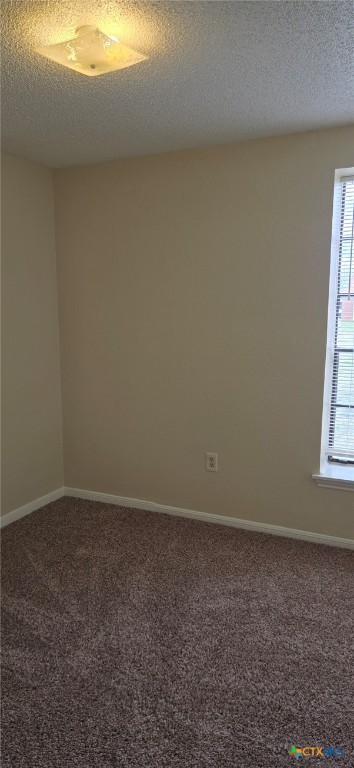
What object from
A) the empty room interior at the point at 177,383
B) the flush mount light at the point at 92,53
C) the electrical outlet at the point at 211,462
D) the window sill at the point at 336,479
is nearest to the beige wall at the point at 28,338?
the empty room interior at the point at 177,383

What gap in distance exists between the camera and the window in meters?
2.61

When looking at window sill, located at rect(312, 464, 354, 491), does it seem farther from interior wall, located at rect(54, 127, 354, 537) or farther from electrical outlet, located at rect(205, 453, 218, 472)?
electrical outlet, located at rect(205, 453, 218, 472)

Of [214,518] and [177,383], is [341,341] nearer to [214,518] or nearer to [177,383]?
[177,383]

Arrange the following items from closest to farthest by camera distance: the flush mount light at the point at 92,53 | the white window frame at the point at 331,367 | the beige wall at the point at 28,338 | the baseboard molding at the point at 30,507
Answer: the flush mount light at the point at 92,53 → the white window frame at the point at 331,367 → the beige wall at the point at 28,338 → the baseboard molding at the point at 30,507

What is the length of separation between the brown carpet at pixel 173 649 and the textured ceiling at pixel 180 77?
2245mm

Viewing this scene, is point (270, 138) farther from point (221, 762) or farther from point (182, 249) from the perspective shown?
point (221, 762)

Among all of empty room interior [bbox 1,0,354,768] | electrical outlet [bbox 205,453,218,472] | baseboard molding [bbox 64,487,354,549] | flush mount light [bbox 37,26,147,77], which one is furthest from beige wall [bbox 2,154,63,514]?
flush mount light [bbox 37,26,147,77]

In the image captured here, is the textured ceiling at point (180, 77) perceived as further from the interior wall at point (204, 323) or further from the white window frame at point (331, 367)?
the white window frame at point (331, 367)

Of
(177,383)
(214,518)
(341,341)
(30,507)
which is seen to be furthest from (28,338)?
(341,341)

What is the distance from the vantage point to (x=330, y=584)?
7.75 feet

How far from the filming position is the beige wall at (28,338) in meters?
2.96

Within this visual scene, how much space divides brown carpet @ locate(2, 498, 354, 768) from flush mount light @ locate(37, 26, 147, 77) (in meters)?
2.21

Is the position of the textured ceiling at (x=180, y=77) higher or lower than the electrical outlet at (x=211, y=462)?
higher

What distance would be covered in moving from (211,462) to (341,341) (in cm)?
107
